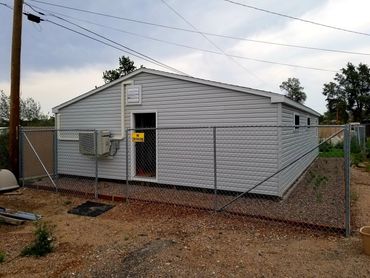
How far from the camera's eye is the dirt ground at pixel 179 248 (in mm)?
3824

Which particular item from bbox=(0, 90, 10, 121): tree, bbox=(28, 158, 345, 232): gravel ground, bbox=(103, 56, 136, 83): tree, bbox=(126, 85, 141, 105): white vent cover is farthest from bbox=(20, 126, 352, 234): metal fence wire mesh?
bbox=(103, 56, 136, 83): tree

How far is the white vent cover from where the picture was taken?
29.7ft

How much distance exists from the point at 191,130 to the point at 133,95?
215 cm

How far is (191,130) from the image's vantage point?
27.4 feet

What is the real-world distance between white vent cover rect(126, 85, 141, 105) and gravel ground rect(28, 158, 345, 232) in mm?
2430

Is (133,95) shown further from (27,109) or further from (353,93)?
(353,93)

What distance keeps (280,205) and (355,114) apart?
49.6m

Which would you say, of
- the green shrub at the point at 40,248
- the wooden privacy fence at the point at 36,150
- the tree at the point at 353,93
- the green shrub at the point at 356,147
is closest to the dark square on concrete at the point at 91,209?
the green shrub at the point at 40,248

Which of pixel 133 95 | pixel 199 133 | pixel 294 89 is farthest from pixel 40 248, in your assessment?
pixel 294 89

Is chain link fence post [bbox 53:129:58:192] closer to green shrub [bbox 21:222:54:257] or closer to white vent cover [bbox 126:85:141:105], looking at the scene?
white vent cover [bbox 126:85:141:105]

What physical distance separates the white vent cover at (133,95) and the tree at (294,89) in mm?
54570

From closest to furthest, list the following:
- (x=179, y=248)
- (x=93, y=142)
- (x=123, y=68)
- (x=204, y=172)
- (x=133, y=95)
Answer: (x=179, y=248) → (x=204, y=172) → (x=93, y=142) → (x=133, y=95) → (x=123, y=68)

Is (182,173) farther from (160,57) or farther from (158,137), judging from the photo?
(160,57)

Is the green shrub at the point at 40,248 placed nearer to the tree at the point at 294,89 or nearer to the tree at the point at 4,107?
the tree at the point at 4,107
